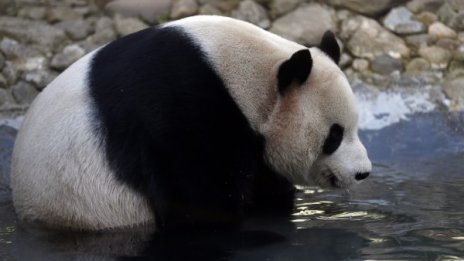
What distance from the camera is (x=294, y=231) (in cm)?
519

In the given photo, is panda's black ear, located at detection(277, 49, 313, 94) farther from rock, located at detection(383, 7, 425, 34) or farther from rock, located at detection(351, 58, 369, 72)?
rock, located at detection(383, 7, 425, 34)

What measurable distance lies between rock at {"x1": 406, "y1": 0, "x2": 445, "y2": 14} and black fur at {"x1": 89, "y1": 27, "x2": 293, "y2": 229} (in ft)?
11.1

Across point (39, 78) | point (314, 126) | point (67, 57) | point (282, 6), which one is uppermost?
point (314, 126)

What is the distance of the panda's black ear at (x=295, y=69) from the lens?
489cm

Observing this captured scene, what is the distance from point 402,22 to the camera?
791cm

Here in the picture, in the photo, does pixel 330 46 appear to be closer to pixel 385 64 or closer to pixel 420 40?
pixel 385 64

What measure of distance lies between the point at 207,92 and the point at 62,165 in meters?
0.93

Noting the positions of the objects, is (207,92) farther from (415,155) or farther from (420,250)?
(415,155)

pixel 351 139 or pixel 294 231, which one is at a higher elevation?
pixel 351 139

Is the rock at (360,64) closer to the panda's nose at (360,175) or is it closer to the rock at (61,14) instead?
the rock at (61,14)

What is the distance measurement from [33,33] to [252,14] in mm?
1879

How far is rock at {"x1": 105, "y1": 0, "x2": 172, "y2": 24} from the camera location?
7883 millimetres

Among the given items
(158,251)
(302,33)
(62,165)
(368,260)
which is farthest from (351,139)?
(302,33)

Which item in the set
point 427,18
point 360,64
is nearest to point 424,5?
point 427,18
